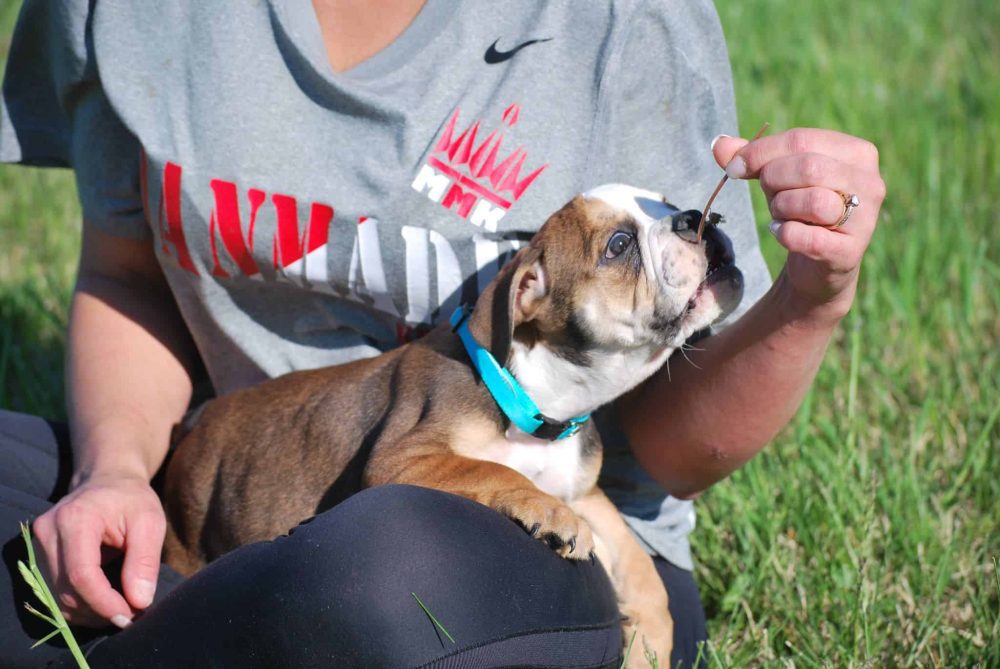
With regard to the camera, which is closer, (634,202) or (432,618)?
(432,618)

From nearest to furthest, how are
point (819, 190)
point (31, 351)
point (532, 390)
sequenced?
1. point (819, 190)
2. point (532, 390)
3. point (31, 351)

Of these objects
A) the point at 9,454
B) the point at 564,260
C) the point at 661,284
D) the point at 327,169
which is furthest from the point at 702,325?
the point at 9,454

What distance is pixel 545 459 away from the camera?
2.80m

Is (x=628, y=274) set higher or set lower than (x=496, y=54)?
lower

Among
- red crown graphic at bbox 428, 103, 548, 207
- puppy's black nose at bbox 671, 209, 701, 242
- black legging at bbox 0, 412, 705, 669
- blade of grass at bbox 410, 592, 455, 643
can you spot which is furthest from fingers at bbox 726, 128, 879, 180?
blade of grass at bbox 410, 592, 455, 643

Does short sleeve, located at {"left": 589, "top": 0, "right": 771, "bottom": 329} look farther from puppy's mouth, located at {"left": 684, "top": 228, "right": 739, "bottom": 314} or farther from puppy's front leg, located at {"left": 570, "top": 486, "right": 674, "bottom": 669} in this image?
puppy's front leg, located at {"left": 570, "top": 486, "right": 674, "bottom": 669}

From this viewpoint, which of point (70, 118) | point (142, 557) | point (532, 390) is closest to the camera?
point (142, 557)

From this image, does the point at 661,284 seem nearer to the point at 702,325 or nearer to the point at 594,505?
the point at 702,325

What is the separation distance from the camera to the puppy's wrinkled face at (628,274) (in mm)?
2691

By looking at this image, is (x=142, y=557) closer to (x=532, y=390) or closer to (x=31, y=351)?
(x=532, y=390)

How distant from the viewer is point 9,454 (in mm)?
3043

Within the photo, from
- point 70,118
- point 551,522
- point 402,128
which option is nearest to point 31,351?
point 70,118

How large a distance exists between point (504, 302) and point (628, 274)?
339mm

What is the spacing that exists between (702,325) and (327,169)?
967 mm
